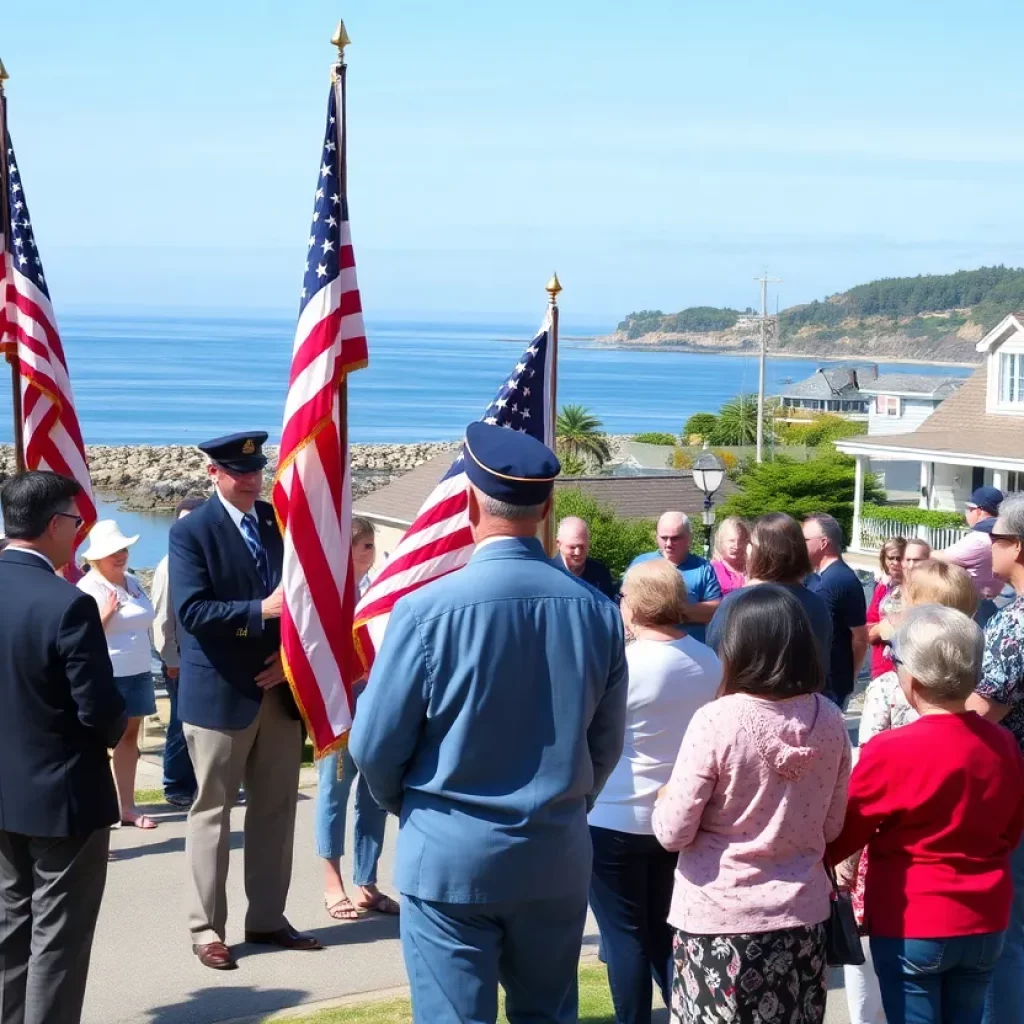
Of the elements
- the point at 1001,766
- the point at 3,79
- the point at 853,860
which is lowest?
the point at 853,860

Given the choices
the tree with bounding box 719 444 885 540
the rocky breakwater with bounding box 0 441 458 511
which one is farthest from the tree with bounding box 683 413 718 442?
the tree with bounding box 719 444 885 540

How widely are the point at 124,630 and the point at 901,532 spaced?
3251cm

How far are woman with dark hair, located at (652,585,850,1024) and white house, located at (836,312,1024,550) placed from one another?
33.2 metres

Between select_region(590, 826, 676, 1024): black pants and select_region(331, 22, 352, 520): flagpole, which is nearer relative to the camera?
select_region(590, 826, 676, 1024): black pants

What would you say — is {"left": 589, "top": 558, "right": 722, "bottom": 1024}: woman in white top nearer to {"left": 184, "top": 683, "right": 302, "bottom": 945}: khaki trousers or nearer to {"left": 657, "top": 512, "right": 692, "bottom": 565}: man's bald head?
{"left": 184, "top": 683, "right": 302, "bottom": 945}: khaki trousers

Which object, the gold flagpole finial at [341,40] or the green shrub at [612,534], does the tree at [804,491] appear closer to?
the green shrub at [612,534]

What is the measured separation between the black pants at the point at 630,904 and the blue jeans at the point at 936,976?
40.7 inches

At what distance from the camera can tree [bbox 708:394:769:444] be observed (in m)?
91.2

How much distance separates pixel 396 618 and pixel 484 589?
252 millimetres

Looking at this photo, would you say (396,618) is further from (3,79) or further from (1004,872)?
(3,79)

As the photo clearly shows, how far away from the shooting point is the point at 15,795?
5016 millimetres

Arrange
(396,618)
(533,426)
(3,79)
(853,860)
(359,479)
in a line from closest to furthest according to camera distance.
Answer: (396,618) → (853,860) → (533,426) → (3,79) → (359,479)

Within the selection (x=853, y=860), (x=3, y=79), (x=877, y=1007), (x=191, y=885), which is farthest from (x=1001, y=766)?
(x=3, y=79)

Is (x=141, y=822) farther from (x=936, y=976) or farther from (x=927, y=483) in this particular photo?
(x=927, y=483)
